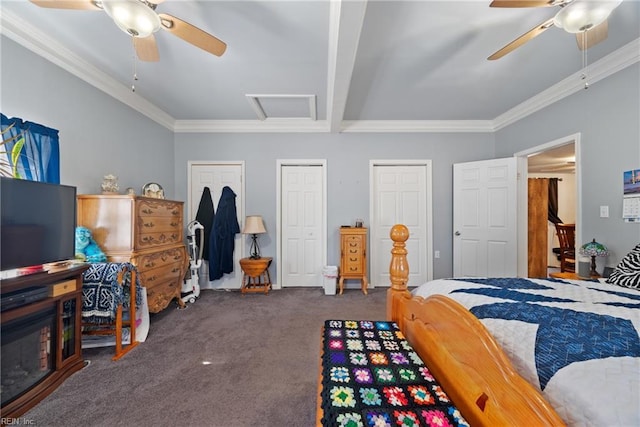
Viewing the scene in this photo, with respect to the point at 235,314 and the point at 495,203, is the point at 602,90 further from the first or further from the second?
the point at 235,314

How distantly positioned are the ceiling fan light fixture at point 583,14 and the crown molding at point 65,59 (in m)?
3.47

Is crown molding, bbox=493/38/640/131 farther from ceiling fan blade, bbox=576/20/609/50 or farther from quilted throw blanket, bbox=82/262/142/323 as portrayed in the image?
quilted throw blanket, bbox=82/262/142/323

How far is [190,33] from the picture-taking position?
1.52 metres

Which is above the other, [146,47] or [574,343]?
[146,47]

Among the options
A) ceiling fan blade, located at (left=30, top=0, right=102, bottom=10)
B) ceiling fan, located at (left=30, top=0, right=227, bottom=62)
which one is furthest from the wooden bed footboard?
ceiling fan blade, located at (left=30, top=0, right=102, bottom=10)

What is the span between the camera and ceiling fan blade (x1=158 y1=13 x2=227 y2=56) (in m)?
1.42

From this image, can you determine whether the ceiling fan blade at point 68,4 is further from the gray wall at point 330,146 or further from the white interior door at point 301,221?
the white interior door at point 301,221

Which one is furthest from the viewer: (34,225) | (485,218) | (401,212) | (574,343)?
(401,212)

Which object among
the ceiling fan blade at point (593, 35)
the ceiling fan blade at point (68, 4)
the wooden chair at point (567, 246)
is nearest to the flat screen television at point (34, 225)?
the ceiling fan blade at point (68, 4)

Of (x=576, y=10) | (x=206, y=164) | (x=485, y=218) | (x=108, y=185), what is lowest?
(x=485, y=218)

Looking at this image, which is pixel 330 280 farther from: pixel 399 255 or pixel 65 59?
pixel 65 59

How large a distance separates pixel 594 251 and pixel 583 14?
182 cm

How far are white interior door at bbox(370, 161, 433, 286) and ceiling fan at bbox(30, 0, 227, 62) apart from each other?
8.75ft

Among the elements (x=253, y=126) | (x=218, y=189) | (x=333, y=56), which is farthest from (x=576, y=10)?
(x=218, y=189)
